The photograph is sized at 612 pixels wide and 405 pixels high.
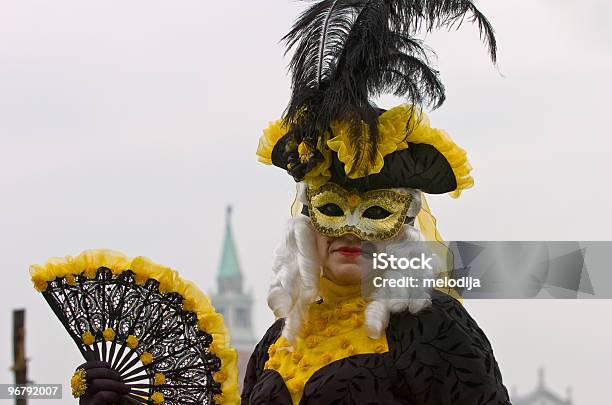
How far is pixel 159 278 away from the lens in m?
4.30

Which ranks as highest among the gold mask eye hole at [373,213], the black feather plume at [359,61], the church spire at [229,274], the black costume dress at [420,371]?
the church spire at [229,274]

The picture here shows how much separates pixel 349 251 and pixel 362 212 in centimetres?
12

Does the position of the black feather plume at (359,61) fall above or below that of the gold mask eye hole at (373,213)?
above

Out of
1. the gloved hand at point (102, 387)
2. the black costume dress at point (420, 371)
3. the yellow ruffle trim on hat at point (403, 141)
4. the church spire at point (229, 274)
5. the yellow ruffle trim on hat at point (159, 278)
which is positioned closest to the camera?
the black costume dress at point (420, 371)

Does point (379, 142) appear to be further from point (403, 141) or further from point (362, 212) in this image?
point (362, 212)

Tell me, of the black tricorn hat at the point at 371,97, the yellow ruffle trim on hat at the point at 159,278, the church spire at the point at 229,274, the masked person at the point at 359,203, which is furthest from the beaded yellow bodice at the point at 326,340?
the church spire at the point at 229,274

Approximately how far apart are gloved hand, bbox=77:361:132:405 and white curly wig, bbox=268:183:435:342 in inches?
20.5

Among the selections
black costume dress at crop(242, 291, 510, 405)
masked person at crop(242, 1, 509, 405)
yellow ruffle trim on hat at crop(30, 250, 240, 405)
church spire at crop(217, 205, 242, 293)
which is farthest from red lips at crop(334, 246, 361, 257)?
church spire at crop(217, 205, 242, 293)

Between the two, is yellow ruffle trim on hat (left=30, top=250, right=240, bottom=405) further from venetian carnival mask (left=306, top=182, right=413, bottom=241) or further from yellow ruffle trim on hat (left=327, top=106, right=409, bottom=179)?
yellow ruffle trim on hat (left=327, top=106, right=409, bottom=179)

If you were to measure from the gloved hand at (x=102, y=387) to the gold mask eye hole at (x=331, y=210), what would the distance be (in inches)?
31.8

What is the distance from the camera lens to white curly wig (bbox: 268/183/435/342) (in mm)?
4012

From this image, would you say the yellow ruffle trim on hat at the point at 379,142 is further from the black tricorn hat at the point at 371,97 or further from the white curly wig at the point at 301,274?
the white curly wig at the point at 301,274

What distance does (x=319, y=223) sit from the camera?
406cm

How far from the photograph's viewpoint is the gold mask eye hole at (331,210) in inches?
160
